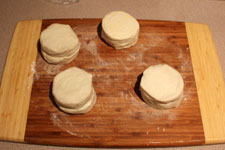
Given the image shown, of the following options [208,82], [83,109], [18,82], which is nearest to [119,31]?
[83,109]

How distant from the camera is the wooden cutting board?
223 centimetres

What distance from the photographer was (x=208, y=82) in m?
2.52

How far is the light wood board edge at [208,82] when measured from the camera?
7.52 ft

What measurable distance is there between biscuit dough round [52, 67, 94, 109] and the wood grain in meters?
0.20

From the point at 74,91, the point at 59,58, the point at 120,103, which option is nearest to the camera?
the point at 74,91

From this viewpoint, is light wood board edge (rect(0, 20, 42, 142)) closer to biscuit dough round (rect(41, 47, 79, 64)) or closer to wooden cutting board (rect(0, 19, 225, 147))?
wooden cutting board (rect(0, 19, 225, 147))

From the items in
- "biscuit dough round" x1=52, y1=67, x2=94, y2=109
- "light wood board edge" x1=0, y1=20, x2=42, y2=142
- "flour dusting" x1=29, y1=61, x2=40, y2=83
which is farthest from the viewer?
"flour dusting" x1=29, y1=61, x2=40, y2=83

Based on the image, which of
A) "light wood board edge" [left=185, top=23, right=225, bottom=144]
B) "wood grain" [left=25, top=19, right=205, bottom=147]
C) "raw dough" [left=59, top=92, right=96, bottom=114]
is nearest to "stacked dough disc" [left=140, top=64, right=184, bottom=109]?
"wood grain" [left=25, top=19, right=205, bottom=147]

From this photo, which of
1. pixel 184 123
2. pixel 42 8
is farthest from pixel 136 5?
pixel 184 123

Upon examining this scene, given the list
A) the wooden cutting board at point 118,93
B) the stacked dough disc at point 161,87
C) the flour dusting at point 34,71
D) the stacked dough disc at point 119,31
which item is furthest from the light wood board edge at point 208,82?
the flour dusting at point 34,71

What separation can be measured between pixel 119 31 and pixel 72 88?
0.82 meters

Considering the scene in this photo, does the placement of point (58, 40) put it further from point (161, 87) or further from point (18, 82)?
point (161, 87)

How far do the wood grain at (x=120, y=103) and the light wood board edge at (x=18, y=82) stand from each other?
80mm

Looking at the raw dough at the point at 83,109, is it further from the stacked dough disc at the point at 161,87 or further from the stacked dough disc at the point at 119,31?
the stacked dough disc at the point at 119,31
